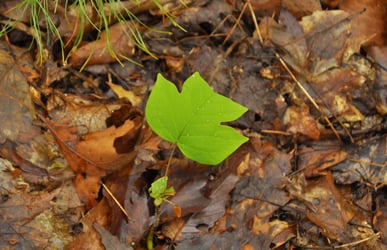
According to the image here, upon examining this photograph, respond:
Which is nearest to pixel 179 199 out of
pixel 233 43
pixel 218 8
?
pixel 233 43

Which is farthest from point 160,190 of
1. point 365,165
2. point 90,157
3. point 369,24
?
point 369,24

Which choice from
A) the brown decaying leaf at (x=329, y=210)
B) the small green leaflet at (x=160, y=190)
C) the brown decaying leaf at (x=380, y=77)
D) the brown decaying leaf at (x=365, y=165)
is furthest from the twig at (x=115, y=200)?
the brown decaying leaf at (x=380, y=77)

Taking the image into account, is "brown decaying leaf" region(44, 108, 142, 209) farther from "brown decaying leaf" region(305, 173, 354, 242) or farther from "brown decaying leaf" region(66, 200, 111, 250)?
"brown decaying leaf" region(305, 173, 354, 242)

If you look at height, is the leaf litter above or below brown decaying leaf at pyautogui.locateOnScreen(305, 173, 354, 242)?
above

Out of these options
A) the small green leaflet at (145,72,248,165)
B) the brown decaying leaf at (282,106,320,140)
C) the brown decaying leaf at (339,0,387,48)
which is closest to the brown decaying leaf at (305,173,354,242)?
the brown decaying leaf at (282,106,320,140)

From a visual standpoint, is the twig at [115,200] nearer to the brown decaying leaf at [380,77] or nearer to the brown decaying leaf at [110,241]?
the brown decaying leaf at [110,241]

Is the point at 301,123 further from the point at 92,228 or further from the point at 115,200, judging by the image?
the point at 92,228
